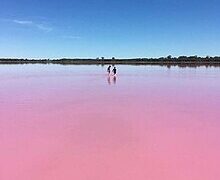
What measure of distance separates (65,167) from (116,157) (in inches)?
38.9

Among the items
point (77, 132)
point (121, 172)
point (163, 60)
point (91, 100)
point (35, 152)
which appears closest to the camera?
point (121, 172)

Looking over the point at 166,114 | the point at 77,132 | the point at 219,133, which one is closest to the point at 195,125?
the point at 219,133

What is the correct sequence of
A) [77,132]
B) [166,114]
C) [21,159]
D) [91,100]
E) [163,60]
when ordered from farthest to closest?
[163,60] → [91,100] → [166,114] → [77,132] → [21,159]

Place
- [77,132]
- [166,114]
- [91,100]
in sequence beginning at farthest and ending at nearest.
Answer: [91,100] < [166,114] < [77,132]

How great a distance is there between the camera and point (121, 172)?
17.1 ft

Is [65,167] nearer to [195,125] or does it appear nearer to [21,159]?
A: [21,159]

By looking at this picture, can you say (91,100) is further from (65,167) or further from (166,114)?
(65,167)

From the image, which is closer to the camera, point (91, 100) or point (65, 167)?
point (65, 167)

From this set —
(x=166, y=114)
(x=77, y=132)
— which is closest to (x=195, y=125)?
(x=166, y=114)

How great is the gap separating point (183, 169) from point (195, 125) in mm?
3398

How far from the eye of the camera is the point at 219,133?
769cm

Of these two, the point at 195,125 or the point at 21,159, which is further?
the point at 195,125

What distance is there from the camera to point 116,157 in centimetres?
592

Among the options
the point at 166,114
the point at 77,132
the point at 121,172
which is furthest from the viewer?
the point at 166,114
